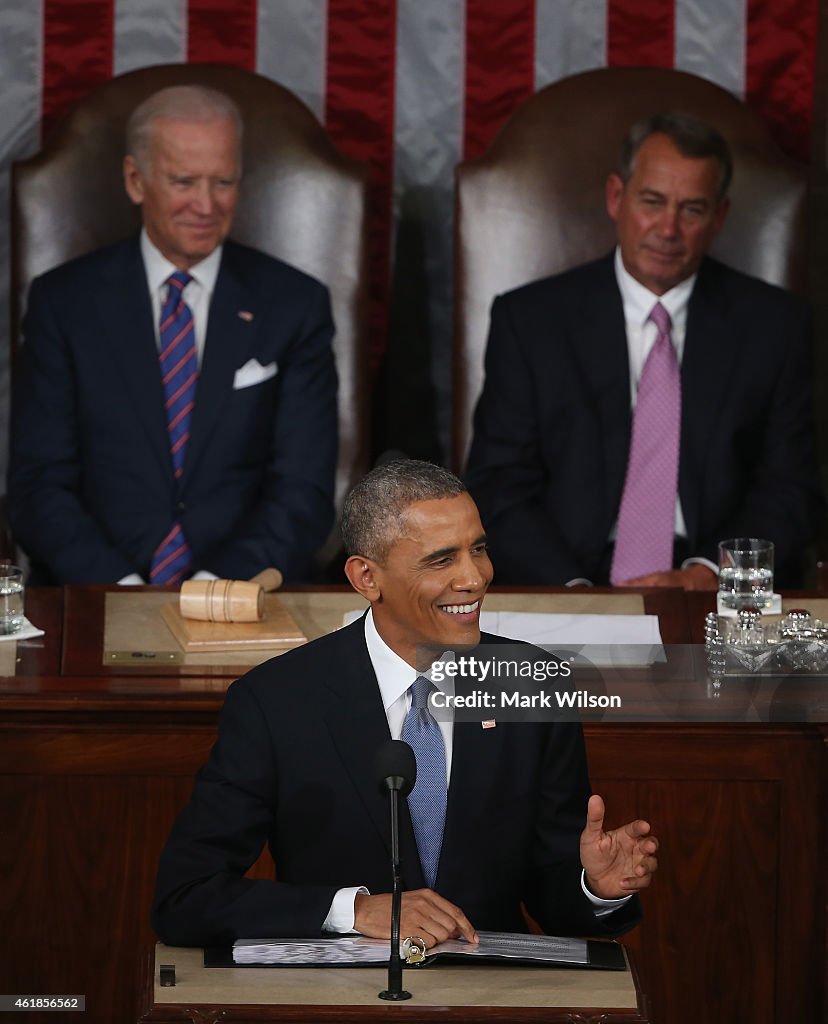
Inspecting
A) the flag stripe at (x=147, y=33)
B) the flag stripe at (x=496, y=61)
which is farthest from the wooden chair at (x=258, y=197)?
the flag stripe at (x=496, y=61)

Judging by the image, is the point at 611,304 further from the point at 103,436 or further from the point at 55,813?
the point at 55,813

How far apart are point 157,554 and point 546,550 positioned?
0.94 meters

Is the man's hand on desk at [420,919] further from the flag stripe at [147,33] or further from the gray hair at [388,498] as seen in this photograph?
the flag stripe at [147,33]

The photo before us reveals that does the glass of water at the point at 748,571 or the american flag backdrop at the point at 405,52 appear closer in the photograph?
the glass of water at the point at 748,571

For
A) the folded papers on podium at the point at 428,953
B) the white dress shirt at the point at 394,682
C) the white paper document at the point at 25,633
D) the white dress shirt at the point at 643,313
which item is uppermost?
the white dress shirt at the point at 643,313

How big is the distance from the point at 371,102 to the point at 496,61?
36 cm

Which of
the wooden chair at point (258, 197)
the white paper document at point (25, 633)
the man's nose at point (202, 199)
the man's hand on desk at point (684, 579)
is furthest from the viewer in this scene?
the wooden chair at point (258, 197)

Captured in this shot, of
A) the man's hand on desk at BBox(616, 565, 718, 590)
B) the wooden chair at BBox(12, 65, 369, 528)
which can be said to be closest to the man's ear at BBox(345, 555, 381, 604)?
the man's hand on desk at BBox(616, 565, 718, 590)

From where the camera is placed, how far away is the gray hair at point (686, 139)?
4348mm

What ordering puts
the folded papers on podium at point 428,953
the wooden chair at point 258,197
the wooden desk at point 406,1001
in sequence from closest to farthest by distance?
the wooden desk at point 406,1001 < the folded papers on podium at point 428,953 < the wooden chair at point 258,197

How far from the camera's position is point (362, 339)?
458 centimetres

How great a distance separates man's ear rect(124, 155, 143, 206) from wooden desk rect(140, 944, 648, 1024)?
9.15ft

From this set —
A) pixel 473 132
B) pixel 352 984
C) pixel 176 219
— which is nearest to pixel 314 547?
pixel 176 219

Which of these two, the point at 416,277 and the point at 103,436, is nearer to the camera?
the point at 103,436
